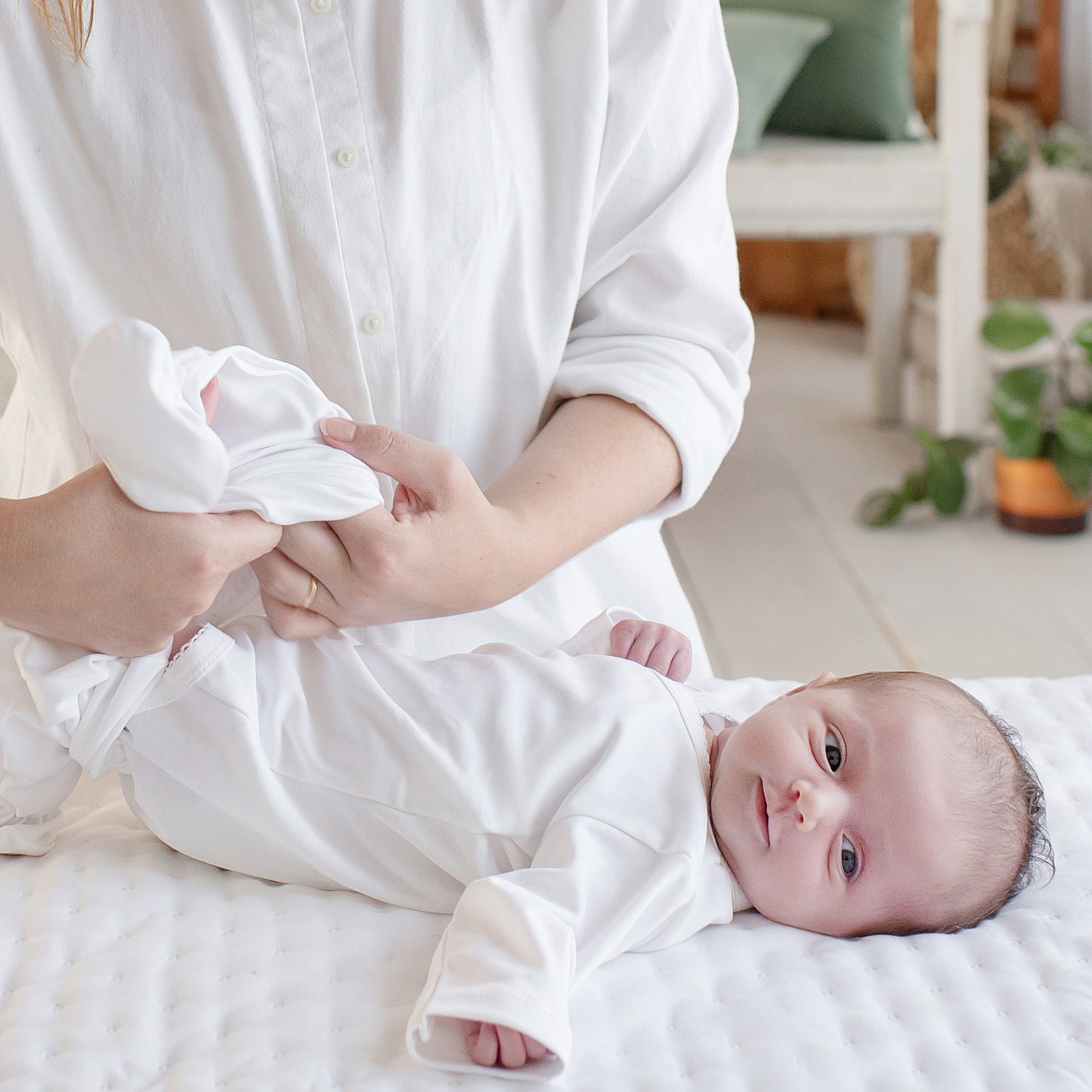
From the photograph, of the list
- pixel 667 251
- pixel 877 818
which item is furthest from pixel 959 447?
pixel 877 818

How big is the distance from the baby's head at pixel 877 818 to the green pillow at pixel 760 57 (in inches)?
72.0

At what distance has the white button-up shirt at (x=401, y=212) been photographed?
783mm

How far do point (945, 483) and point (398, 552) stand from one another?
1.97m

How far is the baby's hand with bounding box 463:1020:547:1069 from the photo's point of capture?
606 millimetres

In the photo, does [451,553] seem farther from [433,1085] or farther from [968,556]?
[968,556]

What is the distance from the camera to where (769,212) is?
7.86ft

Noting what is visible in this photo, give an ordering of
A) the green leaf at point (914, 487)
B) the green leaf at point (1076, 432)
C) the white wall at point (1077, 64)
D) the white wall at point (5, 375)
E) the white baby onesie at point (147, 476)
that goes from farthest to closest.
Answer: the white wall at point (1077, 64)
the green leaf at point (914, 487)
the green leaf at point (1076, 432)
the white wall at point (5, 375)
the white baby onesie at point (147, 476)

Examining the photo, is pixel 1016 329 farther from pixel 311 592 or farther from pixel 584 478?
pixel 311 592

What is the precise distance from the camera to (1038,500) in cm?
246

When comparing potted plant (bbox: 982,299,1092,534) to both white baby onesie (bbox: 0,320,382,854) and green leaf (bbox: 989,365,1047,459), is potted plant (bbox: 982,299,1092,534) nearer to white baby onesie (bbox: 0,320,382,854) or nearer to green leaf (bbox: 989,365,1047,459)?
green leaf (bbox: 989,365,1047,459)

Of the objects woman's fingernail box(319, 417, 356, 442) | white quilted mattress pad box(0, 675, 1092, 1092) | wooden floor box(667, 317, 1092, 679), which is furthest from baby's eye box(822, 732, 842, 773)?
wooden floor box(667, 317, 1092, 679)

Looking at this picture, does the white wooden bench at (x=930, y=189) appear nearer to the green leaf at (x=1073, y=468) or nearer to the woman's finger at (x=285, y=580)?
the green leaf at (x=1073, y=468)

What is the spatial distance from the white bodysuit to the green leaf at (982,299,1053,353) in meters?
1.75

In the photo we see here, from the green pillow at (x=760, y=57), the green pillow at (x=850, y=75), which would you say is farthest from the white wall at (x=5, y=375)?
the green pillow at (x=850, y=75)
